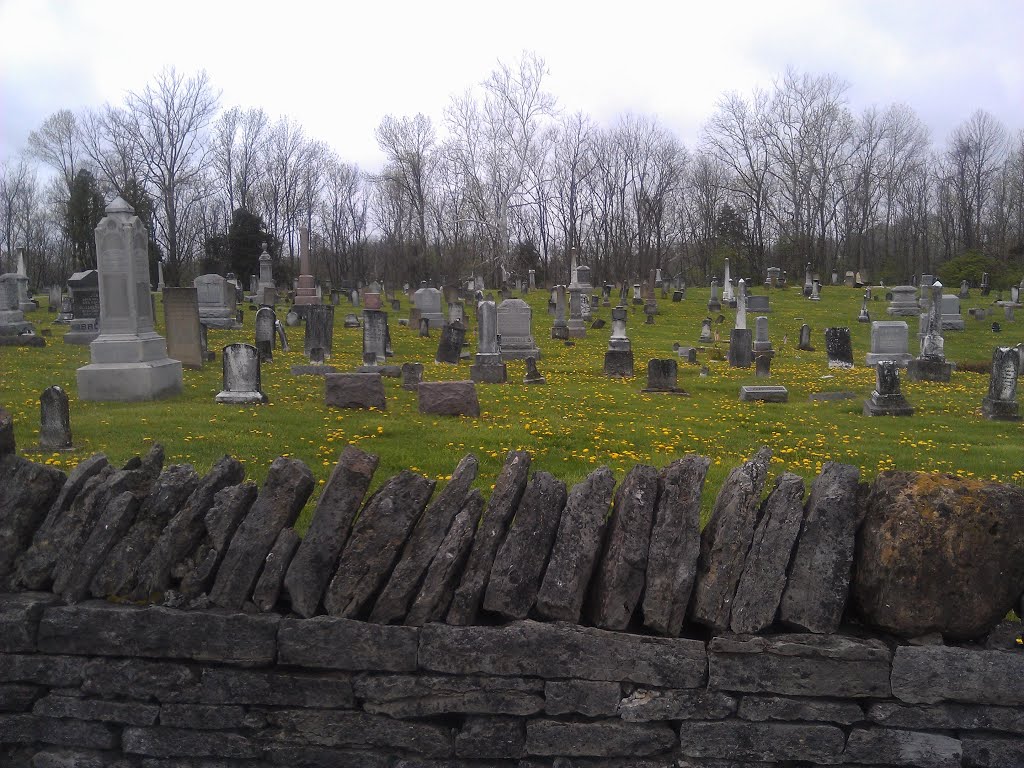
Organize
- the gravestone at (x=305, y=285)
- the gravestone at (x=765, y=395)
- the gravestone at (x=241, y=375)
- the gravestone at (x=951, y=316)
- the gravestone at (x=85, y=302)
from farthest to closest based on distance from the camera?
the gravestone at (x=305, y=285)
the gravestone at (x=951, y=316)
the gravestone at (x=85, y=302)
the gravestone at (x=765, y=395)
the gravestone at (x=241, y=375)

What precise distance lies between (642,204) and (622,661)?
62.9 m

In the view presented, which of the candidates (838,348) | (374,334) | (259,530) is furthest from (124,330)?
(838,348)

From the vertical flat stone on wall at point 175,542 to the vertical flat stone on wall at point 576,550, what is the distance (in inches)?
63.8

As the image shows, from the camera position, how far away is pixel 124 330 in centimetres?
1284

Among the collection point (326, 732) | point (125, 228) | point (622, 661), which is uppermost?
point (125, 228)

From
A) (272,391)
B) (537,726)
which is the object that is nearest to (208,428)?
(272,391)

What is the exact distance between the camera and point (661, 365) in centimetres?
1511

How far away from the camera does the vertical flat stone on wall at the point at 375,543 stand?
3.45 m

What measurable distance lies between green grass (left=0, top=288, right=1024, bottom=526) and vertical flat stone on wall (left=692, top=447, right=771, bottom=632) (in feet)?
9.85

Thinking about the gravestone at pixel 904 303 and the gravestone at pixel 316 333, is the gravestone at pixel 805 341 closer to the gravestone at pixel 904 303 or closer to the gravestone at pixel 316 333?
the gravestone at pixel 904 303

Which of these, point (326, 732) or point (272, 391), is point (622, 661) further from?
point (272, 391)

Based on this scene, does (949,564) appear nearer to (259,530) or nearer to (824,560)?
(824,560)

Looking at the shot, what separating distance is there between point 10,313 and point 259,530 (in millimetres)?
23135

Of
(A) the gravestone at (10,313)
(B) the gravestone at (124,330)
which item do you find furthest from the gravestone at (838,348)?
(A) the gravestone at (10,313)
